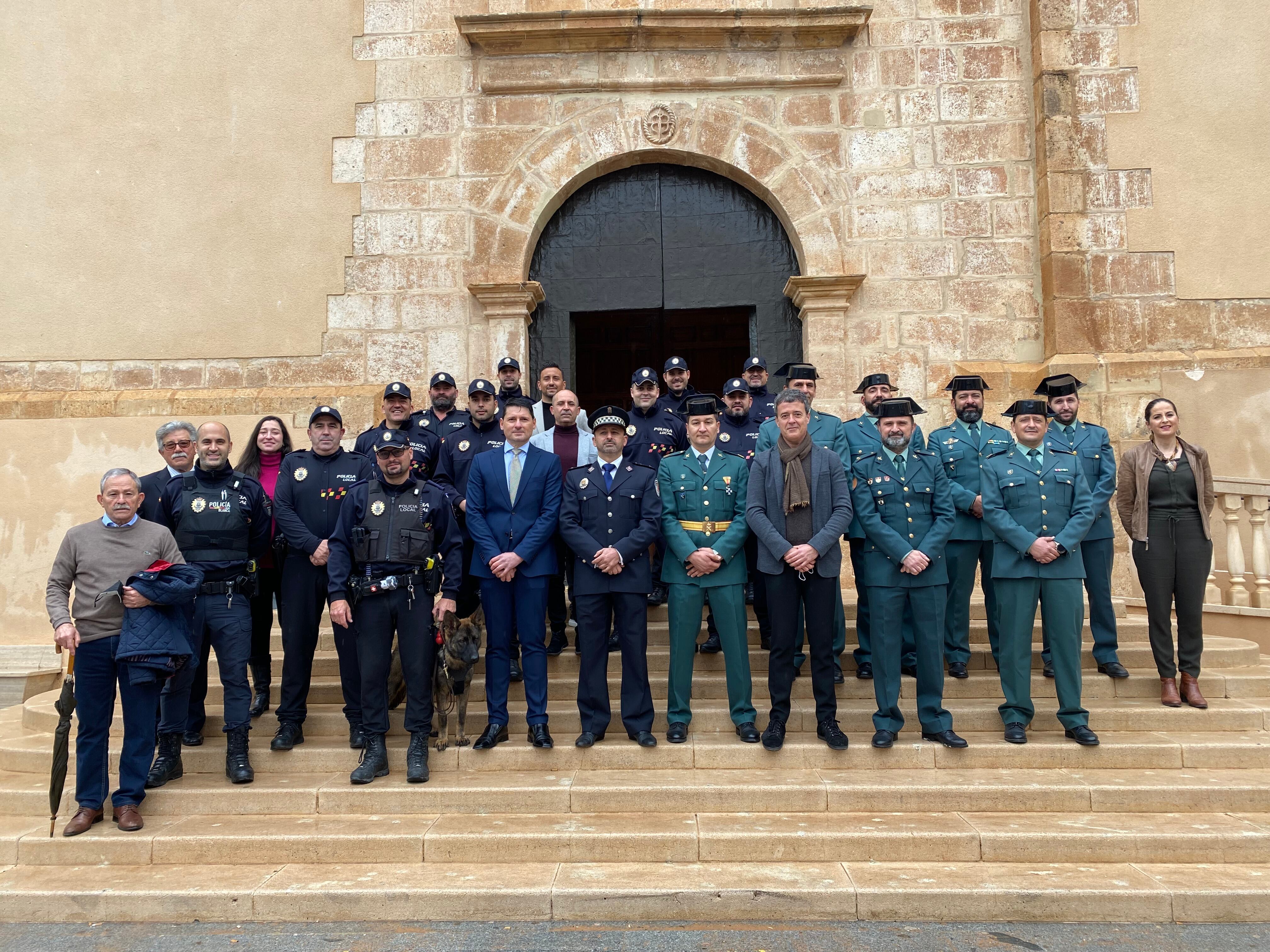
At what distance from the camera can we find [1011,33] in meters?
8.92

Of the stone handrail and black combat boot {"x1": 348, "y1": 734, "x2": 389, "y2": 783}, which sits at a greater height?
the stone handrail

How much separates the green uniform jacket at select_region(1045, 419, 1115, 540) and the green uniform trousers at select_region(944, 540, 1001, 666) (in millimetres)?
680

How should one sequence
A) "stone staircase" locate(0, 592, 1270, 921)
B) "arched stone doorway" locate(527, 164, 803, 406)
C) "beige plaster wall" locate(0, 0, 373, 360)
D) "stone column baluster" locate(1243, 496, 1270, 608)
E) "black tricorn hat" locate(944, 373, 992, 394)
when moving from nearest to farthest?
1. "stone staircase" locate(0, 592, 1270, 921)
2. "black tricorn hat" locate(944, 373, 992, 394)
3. "stone column baluster" locate(1243, 496, 1270, 608)
4. "beige plaster wall" locate(0, 0, 373, 360)
5. "arched stone doorway" locate(527, 164, 803, 406)

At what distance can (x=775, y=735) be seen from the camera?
527cm

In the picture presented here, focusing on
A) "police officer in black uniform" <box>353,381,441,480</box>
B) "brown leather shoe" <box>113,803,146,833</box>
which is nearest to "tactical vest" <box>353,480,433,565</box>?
"police officer in black uniform" <box>353,381,441,480</box>

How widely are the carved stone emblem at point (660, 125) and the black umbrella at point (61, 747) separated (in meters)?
6.70

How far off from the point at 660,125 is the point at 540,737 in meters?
6.18

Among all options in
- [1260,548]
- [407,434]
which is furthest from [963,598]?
[407,434]

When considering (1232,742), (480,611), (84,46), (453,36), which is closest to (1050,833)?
(1232,742)

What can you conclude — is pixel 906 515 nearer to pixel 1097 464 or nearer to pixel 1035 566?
pixel 1035 566

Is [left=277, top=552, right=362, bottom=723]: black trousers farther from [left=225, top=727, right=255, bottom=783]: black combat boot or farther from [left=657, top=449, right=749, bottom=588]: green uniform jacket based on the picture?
[left=657, top=449, right=749, bottom=588]: green uniform jacket

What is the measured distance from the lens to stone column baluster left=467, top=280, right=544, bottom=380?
8.90m

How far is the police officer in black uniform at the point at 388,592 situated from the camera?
5.24 meters

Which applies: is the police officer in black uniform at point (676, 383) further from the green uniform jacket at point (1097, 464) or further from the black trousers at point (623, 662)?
the green uniform jacket at point (1097, 464)
